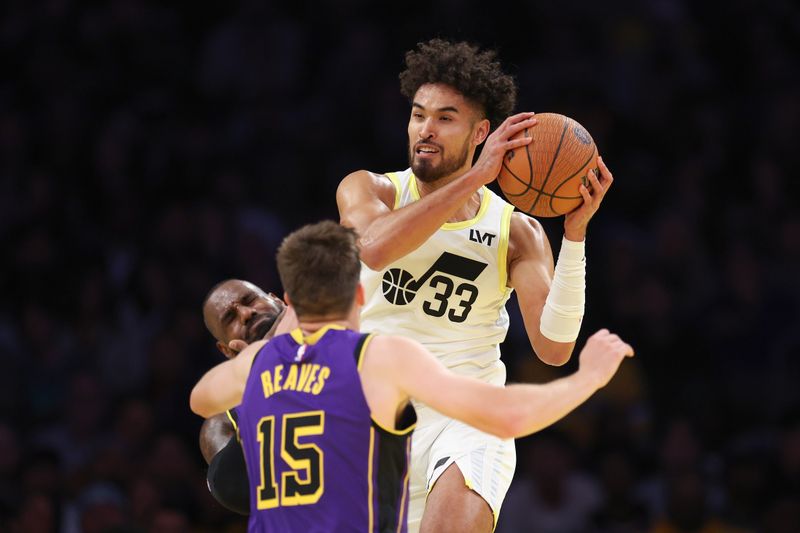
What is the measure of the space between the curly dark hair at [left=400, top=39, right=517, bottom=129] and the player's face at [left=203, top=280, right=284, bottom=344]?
125 cm

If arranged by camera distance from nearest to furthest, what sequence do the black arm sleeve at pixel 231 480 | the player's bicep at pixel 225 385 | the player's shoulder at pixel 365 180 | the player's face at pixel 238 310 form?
the player's bicep at pixel 225 385
the black arm sleeve at pixel 231 480
the player's shoulder at pixel 365 180
the player's face at pixel 238 310

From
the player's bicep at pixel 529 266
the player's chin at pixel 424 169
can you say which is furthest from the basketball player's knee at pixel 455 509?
the player's chin at pixel 424 169

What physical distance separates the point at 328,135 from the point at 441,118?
15.9 ft

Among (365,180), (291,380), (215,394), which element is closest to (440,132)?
(365,180)

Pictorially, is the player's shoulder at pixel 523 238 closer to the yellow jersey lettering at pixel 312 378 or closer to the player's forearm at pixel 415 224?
the player's forearm at pixel 415 224

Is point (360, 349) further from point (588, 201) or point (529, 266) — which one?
point (529, 266)

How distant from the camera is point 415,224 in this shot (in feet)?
17.9

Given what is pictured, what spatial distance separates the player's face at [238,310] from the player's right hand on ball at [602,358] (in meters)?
2.30

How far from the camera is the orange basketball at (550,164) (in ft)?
18.0

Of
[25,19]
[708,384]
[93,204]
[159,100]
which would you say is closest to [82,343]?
[93,204]

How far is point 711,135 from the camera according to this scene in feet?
35.6

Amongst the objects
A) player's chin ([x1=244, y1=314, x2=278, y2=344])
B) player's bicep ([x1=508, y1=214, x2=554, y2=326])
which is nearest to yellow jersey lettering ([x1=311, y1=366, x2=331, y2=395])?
player's chin ([x1=244, y1=314, x2=278, y2=344])

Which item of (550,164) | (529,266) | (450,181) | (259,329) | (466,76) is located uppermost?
(466,76)

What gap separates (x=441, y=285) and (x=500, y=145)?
85cm
